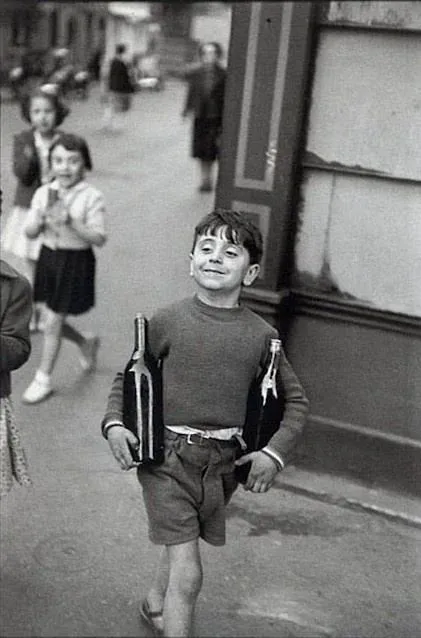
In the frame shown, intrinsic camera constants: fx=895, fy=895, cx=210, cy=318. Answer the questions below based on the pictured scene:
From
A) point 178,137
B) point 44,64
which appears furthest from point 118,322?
point 44,64

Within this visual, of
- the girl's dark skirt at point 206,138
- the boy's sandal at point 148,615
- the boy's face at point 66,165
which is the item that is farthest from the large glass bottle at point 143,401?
the girl's dark skirt at point 206,138

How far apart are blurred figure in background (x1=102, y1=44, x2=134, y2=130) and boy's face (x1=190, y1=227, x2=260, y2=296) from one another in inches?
517

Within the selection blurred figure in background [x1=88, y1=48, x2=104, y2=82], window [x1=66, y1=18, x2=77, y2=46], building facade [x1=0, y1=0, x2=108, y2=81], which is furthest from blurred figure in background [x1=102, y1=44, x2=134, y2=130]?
window [x1=66, y1=18, x2=77, y2=46]

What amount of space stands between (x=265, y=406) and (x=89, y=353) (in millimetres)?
2977

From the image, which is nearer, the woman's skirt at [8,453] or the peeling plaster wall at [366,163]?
the woman's skirt at [8,453]

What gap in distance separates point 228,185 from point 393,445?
139cm

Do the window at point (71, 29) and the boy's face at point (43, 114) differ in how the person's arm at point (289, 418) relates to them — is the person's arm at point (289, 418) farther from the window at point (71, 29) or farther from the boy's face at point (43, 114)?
the window at point (71, 29)

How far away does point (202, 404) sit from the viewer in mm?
2635

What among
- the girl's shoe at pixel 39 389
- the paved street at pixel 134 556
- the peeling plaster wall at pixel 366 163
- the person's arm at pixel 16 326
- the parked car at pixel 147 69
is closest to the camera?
the person's arm at pixel 16 326

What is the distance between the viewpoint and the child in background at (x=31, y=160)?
5.47 metres

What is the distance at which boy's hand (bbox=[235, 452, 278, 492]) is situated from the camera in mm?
2646

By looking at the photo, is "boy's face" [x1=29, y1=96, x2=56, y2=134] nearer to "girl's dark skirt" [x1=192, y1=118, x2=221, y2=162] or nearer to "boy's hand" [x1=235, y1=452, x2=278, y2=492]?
"boy's hand" [x1=235, y1=452, x2=278, y2=492]

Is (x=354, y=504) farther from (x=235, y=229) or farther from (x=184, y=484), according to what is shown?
(x=235, y=229)

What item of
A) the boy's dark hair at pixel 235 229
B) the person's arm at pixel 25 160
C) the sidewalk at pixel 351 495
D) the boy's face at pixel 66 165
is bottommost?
the sidewalk at pixel 351 495
